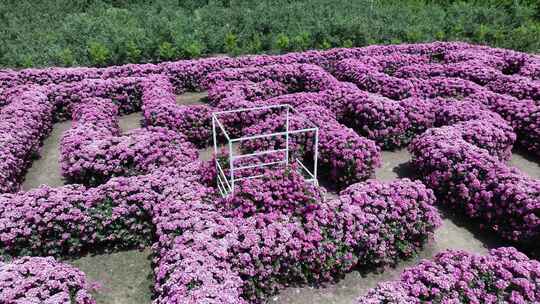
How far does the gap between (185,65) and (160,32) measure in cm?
349

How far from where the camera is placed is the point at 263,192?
7051mm

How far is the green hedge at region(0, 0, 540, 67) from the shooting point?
52.2 ft

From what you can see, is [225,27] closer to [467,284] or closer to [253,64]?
[253,64]

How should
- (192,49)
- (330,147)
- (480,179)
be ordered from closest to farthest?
(480,179) < (330,147) < (192,49)

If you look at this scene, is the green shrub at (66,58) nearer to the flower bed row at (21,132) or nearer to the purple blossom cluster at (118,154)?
the flower bed row at (21,132)

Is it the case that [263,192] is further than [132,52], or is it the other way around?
[132,52]

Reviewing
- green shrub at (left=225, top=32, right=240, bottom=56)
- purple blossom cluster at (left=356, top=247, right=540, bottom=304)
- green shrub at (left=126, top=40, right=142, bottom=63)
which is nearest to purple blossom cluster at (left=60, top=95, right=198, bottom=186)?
purple blossom cluster at (left=356, top=247, right=540, bottom=304)

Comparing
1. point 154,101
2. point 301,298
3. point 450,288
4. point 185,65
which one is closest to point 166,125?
point 154,101

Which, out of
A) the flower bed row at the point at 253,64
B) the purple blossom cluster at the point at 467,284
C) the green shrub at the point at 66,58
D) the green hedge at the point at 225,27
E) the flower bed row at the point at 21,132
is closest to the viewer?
the purple blossom cluster at the point at 467,284

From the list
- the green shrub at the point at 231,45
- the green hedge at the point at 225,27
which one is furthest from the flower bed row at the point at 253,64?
the green shrub at the point at 231,45

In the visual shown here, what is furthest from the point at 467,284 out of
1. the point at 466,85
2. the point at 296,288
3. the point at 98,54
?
the point at 98,54

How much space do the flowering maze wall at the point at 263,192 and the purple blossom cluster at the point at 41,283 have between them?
0.8 inches

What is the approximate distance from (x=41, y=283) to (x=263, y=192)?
339cm

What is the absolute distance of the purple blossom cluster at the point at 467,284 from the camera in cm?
558
